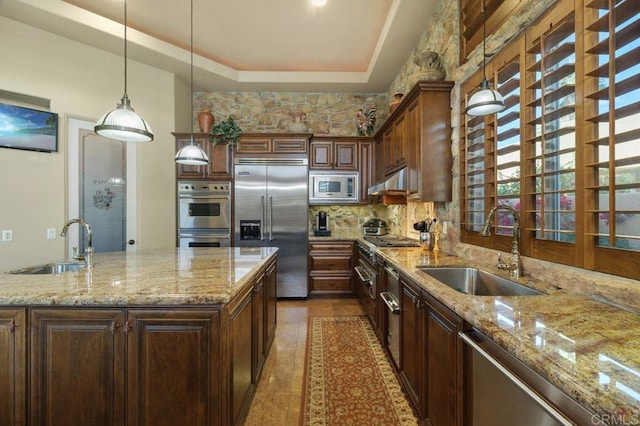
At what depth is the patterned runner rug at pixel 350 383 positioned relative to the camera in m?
1.86

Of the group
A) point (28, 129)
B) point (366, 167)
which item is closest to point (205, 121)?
point (28, 129)

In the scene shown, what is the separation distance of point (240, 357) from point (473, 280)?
5.21ft

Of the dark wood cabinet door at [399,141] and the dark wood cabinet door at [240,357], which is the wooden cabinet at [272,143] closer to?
the dark wood cabinet door at [399,141]

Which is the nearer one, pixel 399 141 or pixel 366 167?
pixel 399 141

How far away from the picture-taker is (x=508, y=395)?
Result: 37.0 inches

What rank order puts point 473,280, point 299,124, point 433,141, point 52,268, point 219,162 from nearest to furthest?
1. point 473,280
2. point 52,268
3. point 433,141
4. point 219,162
5. point 299,124

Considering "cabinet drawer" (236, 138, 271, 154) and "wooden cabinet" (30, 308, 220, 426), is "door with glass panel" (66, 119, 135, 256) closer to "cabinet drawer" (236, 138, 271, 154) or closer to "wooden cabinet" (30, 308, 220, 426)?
"cabinet drawer" (236, 138, 271, 154)

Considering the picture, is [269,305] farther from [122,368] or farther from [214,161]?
[214,161]

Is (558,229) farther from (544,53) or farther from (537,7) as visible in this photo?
(537,7)

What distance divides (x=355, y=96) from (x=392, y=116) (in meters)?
1.75

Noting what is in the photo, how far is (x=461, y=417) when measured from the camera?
48.5 inches

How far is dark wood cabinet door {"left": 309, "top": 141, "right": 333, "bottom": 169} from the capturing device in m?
4.45

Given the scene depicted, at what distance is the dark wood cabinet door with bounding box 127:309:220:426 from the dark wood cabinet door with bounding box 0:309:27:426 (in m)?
0.49

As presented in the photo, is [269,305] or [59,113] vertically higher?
[59,113]
